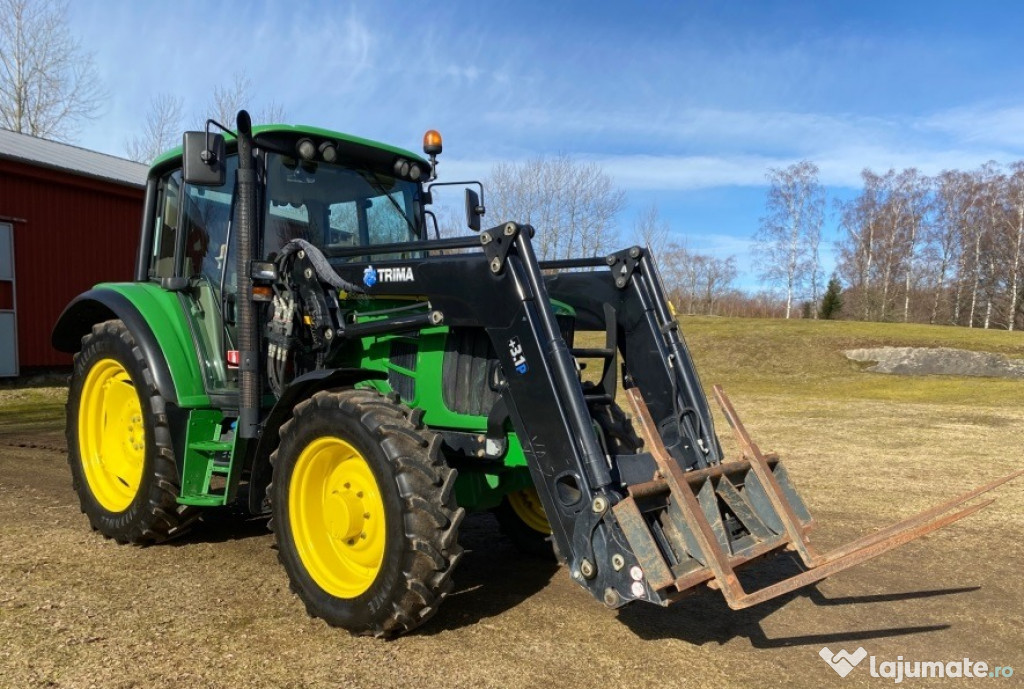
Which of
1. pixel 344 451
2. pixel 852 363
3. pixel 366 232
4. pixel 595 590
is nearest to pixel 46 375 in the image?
pixel 366 232

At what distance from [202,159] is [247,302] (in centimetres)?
80

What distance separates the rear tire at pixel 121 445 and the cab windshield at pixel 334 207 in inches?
49.2

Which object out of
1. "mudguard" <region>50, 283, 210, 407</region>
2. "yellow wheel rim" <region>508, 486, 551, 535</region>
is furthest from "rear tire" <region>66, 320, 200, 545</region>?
"yellow wheel rim" <region>508, 486, 551, 535</region>

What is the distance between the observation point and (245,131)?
425 cm

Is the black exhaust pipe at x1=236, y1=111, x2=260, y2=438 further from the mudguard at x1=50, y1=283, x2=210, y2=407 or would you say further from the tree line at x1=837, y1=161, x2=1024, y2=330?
the tree line at x1=837, y1=161, x2=1024, y2=330

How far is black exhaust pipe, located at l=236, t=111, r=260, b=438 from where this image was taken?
4.27m

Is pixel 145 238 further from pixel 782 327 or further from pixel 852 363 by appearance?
pixel 782 327

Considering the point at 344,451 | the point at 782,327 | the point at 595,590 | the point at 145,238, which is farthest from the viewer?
the point at 782,327

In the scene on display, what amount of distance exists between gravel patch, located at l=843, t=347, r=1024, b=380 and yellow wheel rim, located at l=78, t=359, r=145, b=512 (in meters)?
19.3

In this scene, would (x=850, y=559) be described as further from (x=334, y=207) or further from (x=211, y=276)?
(x=211, y=276)

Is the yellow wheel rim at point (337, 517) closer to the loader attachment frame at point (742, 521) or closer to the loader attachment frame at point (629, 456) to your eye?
the loader attachment frame at point (629, 456)

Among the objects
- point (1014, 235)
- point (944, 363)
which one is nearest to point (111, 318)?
point (944, 363)

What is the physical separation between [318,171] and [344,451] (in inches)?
73.1

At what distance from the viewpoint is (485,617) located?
3766 mm
